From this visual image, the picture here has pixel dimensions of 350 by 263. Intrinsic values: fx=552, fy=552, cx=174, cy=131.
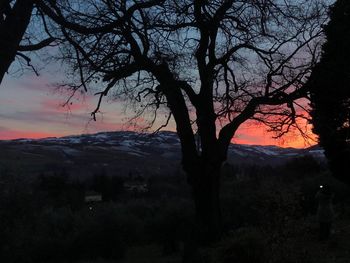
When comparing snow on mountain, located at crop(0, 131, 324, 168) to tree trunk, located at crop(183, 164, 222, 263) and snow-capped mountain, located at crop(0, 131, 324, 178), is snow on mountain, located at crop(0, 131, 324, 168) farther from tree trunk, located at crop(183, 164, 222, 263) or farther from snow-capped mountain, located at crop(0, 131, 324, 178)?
tree trunk, located at crop(183, 164, 222, 263)

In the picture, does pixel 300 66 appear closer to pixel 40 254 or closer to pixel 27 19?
pixel 27 19

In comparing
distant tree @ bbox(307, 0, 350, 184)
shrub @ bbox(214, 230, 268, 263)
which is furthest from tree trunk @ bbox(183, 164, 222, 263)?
shrub @ bbox(214, 230, 268, 263)

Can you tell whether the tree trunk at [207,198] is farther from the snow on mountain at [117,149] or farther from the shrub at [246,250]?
the snow on mountain at [117,149]

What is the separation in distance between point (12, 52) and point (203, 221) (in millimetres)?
10214

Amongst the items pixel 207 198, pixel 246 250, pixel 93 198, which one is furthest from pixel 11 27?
pixel 93 198

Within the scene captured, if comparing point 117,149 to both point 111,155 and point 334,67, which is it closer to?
point 111,155

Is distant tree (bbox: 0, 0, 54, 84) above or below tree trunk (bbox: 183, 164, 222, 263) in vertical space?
above

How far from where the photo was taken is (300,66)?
19.0 m

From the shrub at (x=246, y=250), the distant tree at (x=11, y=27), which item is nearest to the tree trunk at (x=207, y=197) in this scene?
the shrub at (x=246, y=250)

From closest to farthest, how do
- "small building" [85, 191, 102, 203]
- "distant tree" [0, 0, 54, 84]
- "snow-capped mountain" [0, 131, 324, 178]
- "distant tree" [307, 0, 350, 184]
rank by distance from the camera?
"distant tree" [0, 0, 54, 84] < "distant tree" [307, 0, 350, 184] < "small building" [85, 191, 102, 203] < "snow-capped mountain" [0, 131, 324, 178]

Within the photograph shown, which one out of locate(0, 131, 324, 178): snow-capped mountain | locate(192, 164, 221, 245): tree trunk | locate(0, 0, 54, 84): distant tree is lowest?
locate(192, 164, 221, 245): tree trunk

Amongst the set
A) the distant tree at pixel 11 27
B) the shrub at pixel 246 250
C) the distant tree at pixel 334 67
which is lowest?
the shrub at pixel 246 250

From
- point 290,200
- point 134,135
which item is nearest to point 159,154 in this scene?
point 134,135

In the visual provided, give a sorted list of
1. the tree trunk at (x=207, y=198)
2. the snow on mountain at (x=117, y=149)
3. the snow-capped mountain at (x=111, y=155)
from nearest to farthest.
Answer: the tree trunk at (x=207, y=198), the snow-capped mountain at (x=111, y=155), the snow on mountain at (x=117, y=149)
